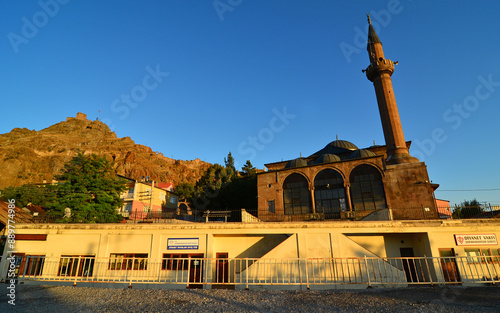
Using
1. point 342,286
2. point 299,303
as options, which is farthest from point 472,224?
point 299,303

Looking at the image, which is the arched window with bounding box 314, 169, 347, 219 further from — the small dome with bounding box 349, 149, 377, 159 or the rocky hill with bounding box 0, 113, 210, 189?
the rocky hill with bounding box 0, 113, 210, 189

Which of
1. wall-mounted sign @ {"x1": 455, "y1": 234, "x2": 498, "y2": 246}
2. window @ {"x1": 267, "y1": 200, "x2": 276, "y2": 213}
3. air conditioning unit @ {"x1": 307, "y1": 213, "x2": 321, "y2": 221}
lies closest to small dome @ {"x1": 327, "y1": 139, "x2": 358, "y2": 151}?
air conditioning unit @ {"x1": 307, "y1": 213, "x2": 321, "y2": 221}

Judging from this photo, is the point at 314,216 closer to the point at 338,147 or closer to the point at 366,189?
the point at 366,189

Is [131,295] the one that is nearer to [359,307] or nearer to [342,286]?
[359,307]

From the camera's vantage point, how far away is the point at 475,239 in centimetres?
1452

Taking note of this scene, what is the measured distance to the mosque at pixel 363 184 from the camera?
23453 millimetres

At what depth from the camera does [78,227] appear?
15.6 meters

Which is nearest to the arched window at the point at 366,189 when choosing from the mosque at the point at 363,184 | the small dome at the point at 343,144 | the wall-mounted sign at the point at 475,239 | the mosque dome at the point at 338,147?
the mosque at the point at 363,184

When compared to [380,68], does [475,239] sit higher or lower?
lower

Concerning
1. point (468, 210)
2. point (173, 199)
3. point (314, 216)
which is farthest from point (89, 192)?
point (468, 210)

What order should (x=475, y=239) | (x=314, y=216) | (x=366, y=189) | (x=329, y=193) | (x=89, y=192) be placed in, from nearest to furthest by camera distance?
1. (x=475, y=239)
2. (x=89, y=192)
3. (x=366, y=189)
4. (x=314, y=216)
5. (x=329, y=193)

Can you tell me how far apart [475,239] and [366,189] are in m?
10.7

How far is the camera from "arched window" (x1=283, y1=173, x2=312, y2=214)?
26.8 meters

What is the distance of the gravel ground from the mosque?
1284 cm
